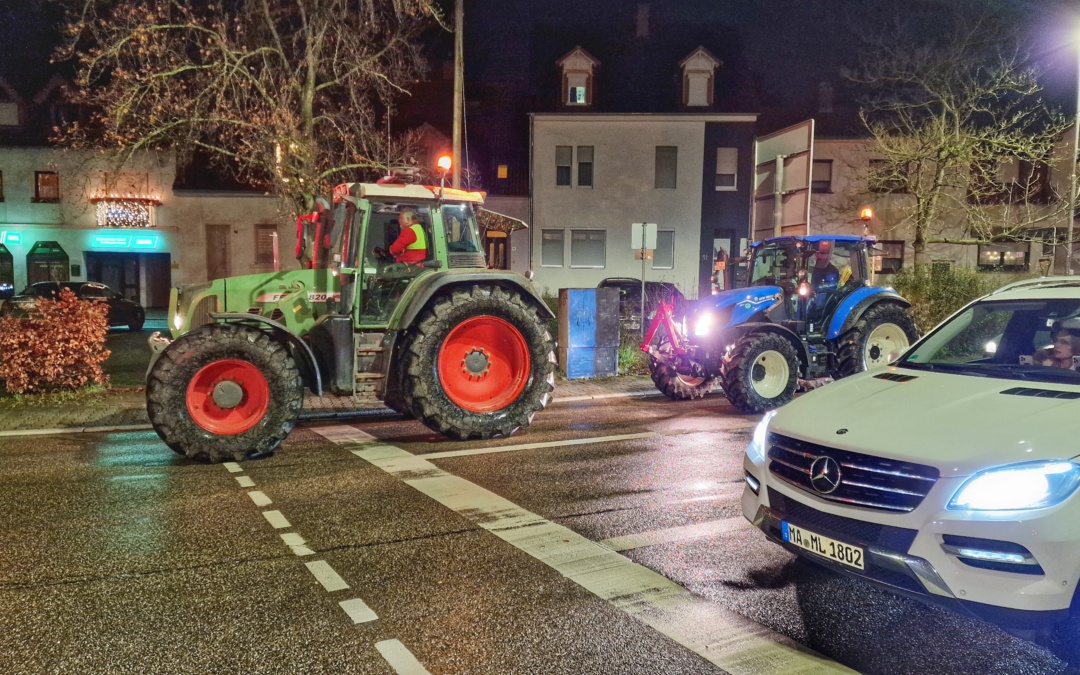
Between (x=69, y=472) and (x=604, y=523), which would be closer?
(x=604, y=523)

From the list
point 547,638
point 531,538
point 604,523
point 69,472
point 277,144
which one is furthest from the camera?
point 277,144

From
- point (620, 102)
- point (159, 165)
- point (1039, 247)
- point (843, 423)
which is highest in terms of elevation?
point (620, 102)

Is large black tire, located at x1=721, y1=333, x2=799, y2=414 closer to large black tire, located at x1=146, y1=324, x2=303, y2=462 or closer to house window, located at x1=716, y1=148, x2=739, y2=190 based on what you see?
large black tire, located at x1=146, y1=324, x2=303, y2=462

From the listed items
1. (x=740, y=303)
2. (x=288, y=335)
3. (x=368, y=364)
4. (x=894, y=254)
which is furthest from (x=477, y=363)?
(x=894, y=254)

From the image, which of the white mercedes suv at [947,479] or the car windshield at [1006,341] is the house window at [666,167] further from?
the white mercedes suv at [947,479]

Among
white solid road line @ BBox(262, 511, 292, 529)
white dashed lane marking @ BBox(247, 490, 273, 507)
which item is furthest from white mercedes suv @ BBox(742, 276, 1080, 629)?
white dashed lane marking @ BBox(247, 490, 273, 507)

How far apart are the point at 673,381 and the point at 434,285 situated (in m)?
4.88

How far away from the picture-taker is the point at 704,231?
3381 cm

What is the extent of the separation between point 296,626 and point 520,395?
5.13 m

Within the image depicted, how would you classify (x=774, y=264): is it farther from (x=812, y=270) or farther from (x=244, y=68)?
(x=244, y=68)

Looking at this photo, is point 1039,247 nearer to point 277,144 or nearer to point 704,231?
point 704,231

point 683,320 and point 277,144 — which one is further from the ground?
point 277,144

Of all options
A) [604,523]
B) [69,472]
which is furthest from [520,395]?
[69,472]

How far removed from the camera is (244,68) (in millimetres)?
15719
